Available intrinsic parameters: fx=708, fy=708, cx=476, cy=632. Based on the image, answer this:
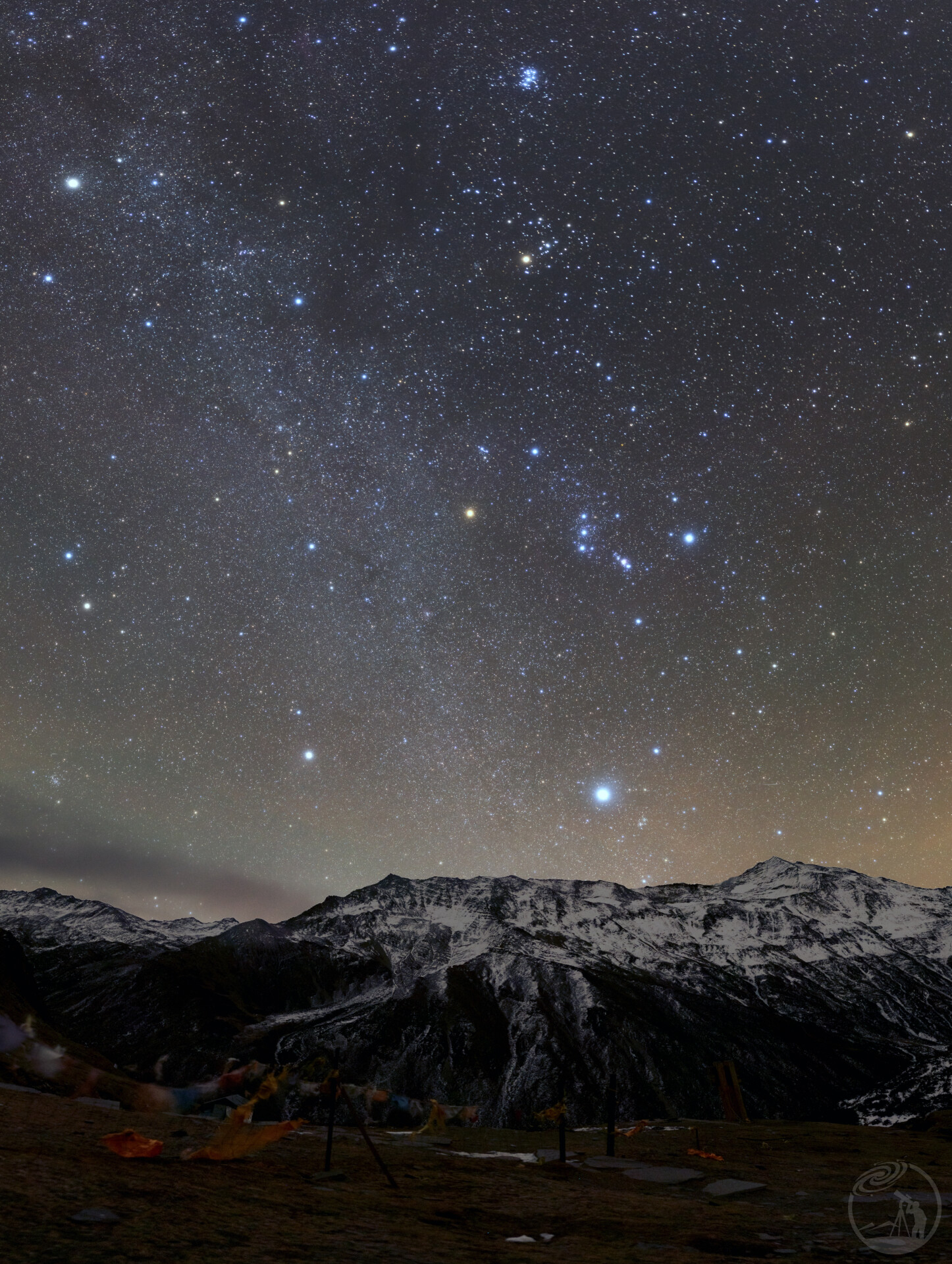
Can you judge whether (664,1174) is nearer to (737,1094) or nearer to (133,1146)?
(133,1146)

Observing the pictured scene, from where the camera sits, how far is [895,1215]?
962cm

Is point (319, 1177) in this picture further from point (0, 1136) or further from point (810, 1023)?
point (810, 1023)

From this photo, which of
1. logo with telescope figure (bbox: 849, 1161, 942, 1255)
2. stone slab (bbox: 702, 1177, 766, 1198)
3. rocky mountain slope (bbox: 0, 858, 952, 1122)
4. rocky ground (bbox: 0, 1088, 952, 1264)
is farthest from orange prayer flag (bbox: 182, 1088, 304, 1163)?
rocky mountain slope (bbox: 0, 858, 952, 1122)

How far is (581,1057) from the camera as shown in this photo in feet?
517

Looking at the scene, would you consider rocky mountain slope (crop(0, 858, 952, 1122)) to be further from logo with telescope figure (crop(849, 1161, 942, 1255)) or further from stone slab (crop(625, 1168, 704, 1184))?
logo with telescope figure (crop(849, 1161, 942, 1255))

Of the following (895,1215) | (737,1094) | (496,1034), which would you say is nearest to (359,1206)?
(895,1215)

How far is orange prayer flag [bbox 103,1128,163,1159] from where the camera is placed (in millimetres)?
10484

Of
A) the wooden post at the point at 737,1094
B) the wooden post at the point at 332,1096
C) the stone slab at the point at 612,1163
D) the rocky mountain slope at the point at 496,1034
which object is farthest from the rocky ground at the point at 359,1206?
the rocky mountain slope at the point at 496,1034

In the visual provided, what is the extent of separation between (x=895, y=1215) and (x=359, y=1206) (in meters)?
7.27

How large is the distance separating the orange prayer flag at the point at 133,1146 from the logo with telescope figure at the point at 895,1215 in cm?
955

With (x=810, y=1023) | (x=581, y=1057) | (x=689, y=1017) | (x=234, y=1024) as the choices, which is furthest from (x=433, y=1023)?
(x=810, y=1023)

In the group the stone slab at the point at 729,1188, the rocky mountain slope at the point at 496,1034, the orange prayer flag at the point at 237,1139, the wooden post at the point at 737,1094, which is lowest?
the rocky mountain slope at the point at 496,1034

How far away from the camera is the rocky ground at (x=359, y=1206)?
21.0ft

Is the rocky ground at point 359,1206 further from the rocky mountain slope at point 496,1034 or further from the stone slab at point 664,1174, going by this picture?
the rocky mountain slope at point 496,1034
